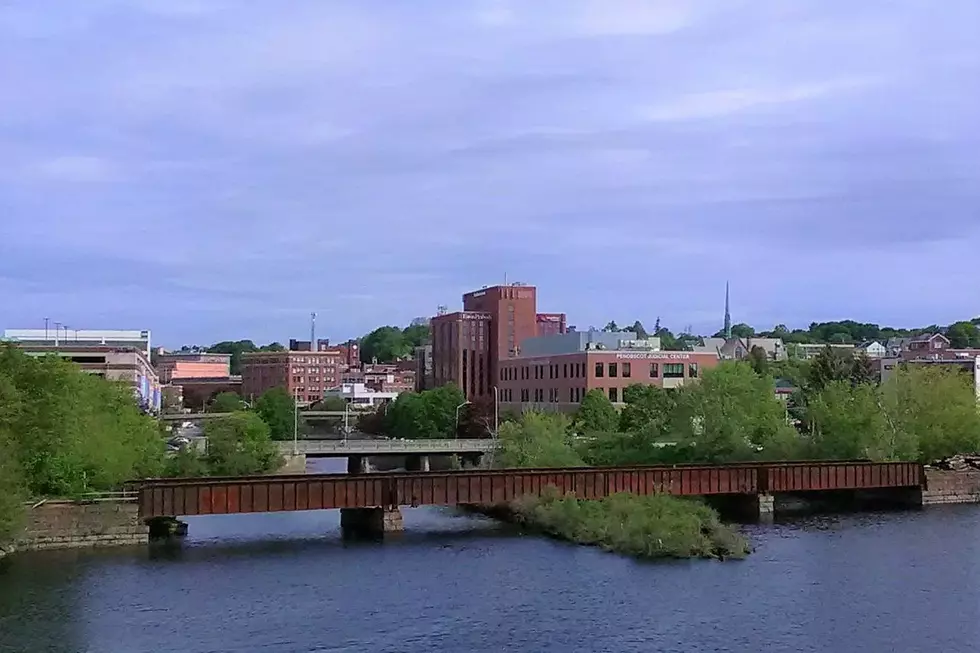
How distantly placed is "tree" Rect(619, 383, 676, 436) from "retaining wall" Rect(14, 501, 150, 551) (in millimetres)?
51517

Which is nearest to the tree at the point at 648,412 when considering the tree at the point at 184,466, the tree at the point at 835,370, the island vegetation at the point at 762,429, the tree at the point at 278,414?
the island vegetation at the point at 762,429

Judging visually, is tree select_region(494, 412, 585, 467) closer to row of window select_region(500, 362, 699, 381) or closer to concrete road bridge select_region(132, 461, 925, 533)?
concrete road bridge select_region(132, 461, 925, 533)

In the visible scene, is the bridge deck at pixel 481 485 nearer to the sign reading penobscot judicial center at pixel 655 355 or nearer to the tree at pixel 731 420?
the tree at pixel 731 420

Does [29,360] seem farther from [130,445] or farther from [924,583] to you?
[924,583]

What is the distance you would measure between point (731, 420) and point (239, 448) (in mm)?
40194

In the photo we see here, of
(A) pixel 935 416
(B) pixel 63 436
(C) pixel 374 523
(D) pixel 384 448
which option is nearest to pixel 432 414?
(D) pixel 384 448

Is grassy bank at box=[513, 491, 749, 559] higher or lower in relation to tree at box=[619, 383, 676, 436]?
lower

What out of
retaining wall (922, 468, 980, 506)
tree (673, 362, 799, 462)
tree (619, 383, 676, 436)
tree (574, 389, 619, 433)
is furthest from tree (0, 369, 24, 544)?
tree (574, 389, 619, 433)

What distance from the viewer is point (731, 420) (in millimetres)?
87250

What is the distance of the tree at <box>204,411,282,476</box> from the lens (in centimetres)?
8781

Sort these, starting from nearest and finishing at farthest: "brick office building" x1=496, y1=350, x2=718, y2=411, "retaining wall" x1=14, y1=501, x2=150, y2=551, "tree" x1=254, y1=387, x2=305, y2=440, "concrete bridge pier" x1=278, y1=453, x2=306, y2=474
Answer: "retaining wall" x1=14, y1=501, x2=150, y2=551
"concrete bridge pier" x1=278, y1=453, x2=306, y2=474
"brick office building" x1=496, y1=350, x2=718, y2=411
"tree" x1=254, y1=387, x2=305, y2=440

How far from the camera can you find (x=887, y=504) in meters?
77.1

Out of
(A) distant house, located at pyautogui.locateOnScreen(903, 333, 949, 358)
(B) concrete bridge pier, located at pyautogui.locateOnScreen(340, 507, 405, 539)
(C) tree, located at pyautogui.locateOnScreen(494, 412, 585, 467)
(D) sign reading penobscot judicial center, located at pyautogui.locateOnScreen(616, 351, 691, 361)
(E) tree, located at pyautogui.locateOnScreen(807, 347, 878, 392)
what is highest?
(A) distant house, located at pyautogui.locateOnScreen(903, 333, 949, 358)

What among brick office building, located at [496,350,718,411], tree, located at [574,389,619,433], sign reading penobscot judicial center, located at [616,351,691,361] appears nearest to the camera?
tree, located at [574,389,619,433]
